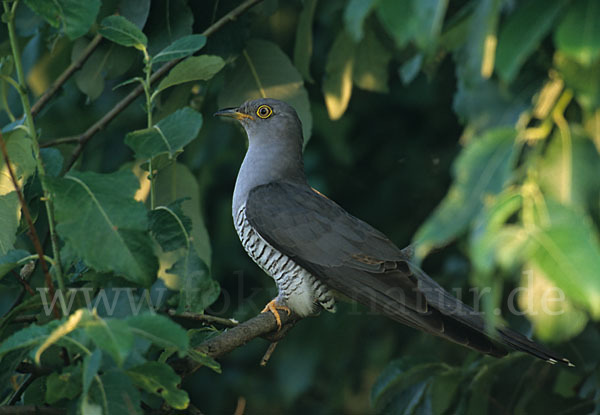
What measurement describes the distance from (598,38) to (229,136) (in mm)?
3638

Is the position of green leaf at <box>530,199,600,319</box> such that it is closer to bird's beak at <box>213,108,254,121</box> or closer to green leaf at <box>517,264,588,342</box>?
green leaf at <box>517,264,588,342</box>

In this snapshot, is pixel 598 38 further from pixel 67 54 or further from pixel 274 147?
pixel 67 54

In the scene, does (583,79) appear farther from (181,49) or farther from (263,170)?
(263,170)

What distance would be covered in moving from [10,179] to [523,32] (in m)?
1.61

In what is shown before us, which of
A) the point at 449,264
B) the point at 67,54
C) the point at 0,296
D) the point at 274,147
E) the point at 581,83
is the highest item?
the point at 581,83

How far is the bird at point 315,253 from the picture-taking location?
2.85m

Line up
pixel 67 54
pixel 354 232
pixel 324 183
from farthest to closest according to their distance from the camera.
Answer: pixel 324 183 < pixel 67 54 < pixel 354 232

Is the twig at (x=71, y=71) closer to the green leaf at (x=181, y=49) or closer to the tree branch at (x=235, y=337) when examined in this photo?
the green leaf at (x=181, y=49)

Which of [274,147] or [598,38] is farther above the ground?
[598,38]

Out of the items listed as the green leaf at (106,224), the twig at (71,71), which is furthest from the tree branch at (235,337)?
the twig at (71,71)


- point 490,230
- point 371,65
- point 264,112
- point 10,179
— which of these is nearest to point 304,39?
point 371,65

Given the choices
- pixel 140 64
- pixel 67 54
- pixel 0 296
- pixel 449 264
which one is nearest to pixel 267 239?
pixel 140 64

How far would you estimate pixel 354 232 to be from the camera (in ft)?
11.3

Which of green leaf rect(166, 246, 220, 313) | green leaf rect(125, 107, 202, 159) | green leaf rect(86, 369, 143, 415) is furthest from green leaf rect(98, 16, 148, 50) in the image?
green leaf rect(86, 369, 143, 415)
